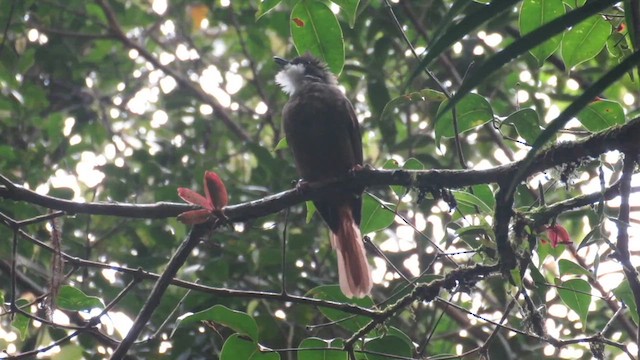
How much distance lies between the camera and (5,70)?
452 centimetres

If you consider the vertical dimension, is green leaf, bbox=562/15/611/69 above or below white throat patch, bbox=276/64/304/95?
below

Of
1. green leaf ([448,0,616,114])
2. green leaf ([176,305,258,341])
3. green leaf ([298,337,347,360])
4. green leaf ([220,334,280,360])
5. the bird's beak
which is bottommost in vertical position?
green leaf ([448,0,616,114])

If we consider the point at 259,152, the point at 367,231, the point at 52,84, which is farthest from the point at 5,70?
the point at 367,231

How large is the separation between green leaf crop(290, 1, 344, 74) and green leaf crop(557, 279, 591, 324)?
3.07ft

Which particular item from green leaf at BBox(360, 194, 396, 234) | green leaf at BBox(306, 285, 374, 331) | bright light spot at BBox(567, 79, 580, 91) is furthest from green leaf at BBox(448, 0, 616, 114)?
bright light spot at BBox(567, 79, 580, 91)

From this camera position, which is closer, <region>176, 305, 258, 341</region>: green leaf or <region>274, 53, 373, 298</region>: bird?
→ <region>176, 305, 258, 341</region>: green leaf

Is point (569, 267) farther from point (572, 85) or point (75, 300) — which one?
point (572, 85)

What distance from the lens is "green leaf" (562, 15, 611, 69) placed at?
2199 millimetres

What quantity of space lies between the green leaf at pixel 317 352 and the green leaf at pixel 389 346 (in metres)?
0.10

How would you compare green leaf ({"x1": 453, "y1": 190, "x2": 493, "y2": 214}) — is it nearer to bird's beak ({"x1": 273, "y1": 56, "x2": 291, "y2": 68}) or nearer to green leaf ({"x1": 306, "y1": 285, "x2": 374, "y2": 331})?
green leaf ({"x1": 306, "y1": 285, "x2": 374, "y2": 331})

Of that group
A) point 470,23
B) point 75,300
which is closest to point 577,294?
point 75,300

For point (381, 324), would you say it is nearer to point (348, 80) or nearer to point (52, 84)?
point (348, 80)

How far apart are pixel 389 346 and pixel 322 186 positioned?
65 cm

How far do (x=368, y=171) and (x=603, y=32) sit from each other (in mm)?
801
